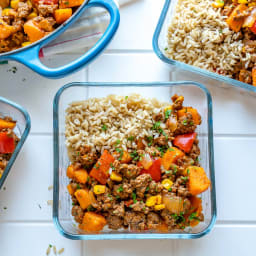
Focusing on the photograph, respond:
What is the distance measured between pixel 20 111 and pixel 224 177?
92 centimetres

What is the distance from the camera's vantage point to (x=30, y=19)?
160 centimetres

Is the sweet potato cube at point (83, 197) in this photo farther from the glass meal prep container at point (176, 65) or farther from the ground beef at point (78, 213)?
the glass meal prep container at point (176, 65)

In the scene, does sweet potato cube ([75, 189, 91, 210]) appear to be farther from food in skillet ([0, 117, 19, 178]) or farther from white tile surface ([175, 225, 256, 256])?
white tile surface ([175, 225, 256, 256])

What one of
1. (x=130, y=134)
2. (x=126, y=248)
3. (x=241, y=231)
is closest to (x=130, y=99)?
(x=130, y=134)

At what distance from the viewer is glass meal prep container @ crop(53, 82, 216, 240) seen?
1.58 meters

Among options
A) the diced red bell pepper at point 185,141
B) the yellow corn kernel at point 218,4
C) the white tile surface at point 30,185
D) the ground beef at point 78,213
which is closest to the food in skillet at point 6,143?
the white tile surface at point 30,185

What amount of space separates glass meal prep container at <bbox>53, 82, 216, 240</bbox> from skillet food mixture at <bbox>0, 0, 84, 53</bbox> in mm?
244

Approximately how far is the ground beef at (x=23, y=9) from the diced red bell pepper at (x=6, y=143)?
477 mm

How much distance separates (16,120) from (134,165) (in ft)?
1.75

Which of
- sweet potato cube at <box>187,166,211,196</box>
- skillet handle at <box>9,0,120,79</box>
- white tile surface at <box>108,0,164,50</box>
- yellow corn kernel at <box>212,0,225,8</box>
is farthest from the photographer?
white tile surface at <box>108,0,164,50</box>

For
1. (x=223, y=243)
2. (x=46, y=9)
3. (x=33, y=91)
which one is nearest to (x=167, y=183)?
(x=223, y=243)

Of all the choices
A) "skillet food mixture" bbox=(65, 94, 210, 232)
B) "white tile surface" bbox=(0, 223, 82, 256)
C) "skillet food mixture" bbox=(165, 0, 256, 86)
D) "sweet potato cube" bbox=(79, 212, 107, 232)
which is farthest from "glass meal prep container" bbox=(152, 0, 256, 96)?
"white tile surface" bbox=(0, 223, 82, 256)

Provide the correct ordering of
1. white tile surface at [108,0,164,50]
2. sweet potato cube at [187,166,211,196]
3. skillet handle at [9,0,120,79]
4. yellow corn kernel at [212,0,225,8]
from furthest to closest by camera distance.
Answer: white tile surface at [108,0,164,50] < yellow corn kernel at [212,0,225,8] < sweet potato cube at [187,166,211,196] < skillet handle at [9,0,120,79]

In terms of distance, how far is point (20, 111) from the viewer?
1.64 m
